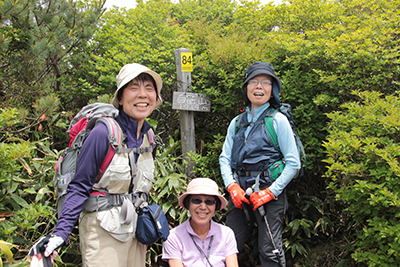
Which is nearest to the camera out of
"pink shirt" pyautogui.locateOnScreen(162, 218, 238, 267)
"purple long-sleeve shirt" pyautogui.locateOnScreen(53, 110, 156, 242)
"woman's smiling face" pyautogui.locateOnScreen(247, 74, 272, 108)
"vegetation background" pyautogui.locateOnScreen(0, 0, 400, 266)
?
"purple long-sleeve shirt" pyautogui.locateOnScreen(53, 110, 156, 242)

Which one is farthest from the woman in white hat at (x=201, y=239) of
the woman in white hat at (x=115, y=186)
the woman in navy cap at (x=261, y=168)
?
the woman in navy cap at (x=261, y=168)

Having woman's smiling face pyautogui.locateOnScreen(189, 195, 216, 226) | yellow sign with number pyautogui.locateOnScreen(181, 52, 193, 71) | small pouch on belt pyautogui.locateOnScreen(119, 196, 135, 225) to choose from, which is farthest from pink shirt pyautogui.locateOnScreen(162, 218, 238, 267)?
yellow sign with number pyautogui.locateOnScreen(181, 52, 193, 71)

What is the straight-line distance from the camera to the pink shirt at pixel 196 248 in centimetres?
232

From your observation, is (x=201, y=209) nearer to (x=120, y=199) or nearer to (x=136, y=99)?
(x=120, y=199)

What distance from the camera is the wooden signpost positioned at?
371 cm

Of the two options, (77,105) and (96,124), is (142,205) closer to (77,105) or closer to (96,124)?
(96,124)

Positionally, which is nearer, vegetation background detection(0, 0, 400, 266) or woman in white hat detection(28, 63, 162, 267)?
woman in white hat detection(28, 63, 162, 267)

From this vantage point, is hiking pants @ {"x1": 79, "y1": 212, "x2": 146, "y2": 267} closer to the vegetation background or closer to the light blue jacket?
the vegetation background

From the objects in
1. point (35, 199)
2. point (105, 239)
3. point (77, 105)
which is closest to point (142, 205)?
point (105, 239)

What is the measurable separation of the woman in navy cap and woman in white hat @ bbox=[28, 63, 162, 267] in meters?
1.09

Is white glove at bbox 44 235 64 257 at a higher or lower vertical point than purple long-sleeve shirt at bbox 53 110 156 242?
lower

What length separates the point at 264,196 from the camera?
2.67 metres

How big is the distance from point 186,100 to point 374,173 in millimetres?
2306

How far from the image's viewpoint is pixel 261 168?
2.80 m
